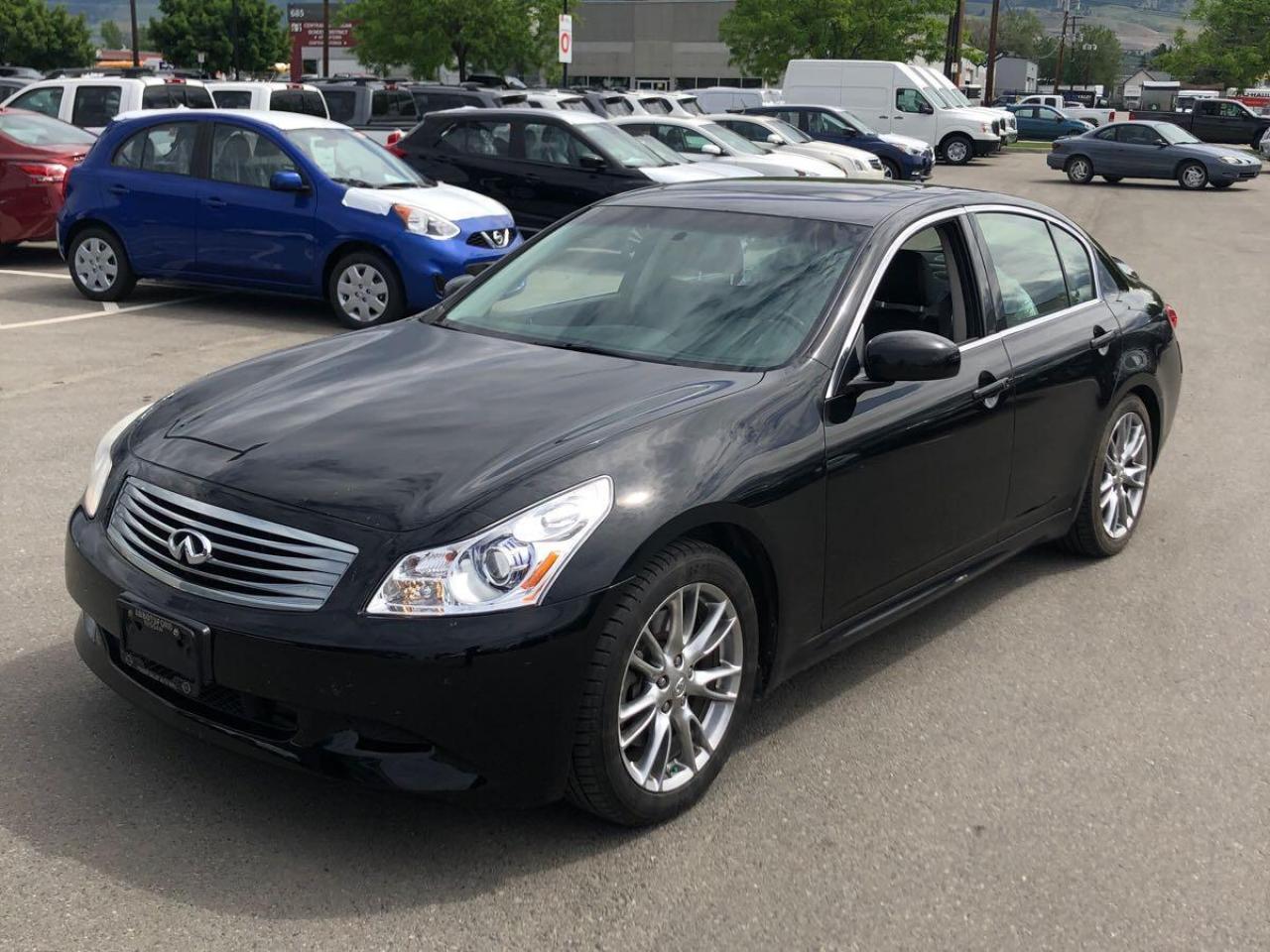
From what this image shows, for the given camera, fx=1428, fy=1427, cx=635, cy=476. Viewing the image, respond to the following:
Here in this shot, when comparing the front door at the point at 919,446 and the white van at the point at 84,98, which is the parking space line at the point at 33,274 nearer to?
the white van at the point at 84,98

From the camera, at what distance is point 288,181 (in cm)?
1106

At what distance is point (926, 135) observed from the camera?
120 ft

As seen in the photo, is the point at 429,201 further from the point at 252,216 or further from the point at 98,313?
the point at 98,313

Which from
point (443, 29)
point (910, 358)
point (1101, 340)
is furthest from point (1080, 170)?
point (910, 358)

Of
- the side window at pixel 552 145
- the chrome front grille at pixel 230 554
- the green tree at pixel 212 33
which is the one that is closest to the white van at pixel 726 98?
the side window at pixel 552 145

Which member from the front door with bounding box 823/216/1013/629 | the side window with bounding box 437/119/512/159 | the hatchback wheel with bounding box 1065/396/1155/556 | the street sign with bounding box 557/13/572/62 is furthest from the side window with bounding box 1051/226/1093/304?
the street sign with bounding box 557/13/572/62

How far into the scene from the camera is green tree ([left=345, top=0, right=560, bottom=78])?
49.4 m

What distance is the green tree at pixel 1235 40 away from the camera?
6894cm

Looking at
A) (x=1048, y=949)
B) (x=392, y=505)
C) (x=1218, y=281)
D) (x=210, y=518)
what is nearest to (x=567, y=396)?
(x=392, y=505)

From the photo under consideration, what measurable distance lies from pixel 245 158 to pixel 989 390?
826cm

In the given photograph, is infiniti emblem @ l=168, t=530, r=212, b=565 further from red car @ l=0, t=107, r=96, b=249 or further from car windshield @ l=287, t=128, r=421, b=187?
red car @ l=0, t=107, r=96, b=249

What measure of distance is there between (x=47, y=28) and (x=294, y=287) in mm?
74770

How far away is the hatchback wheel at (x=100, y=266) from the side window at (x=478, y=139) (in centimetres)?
433

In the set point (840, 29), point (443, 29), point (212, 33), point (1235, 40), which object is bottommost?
point (443, 29)
